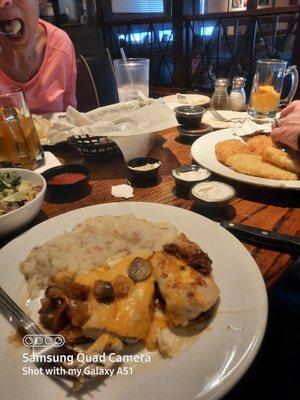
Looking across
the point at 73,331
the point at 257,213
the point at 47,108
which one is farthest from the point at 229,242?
the point at 47,108

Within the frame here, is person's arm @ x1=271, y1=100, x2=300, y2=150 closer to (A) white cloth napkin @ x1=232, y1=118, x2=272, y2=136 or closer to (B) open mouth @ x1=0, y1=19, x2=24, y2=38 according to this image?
(A) white cloth napkin @ x1=232, y1=118, x2=272, y2=136

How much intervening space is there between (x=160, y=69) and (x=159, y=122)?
243 inches

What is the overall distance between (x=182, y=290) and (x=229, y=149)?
1101 millimetres

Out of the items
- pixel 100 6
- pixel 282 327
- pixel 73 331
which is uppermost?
pixel 100 6

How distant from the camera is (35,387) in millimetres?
755

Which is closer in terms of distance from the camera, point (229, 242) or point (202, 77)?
point (229, 242)

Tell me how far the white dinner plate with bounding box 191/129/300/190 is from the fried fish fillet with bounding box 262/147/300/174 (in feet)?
0.38

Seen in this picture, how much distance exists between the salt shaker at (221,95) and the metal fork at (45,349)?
2.44 m

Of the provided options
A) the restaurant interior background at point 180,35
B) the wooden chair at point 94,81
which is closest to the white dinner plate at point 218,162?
the wooden chair at point 94,81

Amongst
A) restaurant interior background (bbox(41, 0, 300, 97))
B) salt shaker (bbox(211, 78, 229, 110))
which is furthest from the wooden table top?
restaurant interior background (bbox(41, 0, 300, 97))

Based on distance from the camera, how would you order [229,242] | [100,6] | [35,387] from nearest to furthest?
[35,387], [229,242], [100,6]

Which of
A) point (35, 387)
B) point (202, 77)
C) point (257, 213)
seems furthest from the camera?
point (202, 77)

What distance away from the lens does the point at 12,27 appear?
2797mm

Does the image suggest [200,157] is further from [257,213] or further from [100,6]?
[100,6]
